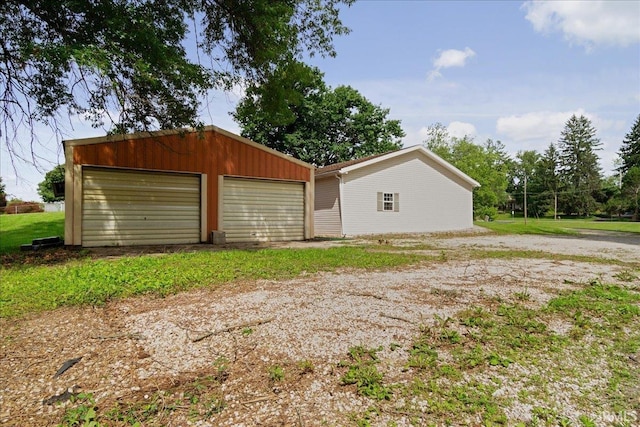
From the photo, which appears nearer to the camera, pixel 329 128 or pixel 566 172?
pixel 329 128

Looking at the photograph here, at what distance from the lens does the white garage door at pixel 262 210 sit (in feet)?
35.5

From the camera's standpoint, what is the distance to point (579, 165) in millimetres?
54875

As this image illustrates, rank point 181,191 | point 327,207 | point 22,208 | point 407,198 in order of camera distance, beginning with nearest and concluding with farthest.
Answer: point 181,191, point 327,207, point 407,198, point 22,208

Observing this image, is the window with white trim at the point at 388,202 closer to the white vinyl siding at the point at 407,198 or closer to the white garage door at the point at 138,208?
the white vinyl siding at the point at 407,198

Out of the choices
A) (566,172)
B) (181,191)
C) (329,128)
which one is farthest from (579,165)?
(181,191)

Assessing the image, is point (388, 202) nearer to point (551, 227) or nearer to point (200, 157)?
point (200, 157)

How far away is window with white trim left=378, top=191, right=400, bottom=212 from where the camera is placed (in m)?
15.5

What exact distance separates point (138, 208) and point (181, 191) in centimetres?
126

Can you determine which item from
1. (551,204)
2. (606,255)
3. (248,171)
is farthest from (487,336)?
(551,204)

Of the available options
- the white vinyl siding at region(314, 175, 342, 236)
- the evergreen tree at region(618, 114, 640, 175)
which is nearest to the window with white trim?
the white vinyl siding at region(314, 175, 342, 236)

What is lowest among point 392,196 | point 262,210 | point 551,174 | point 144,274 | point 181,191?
point 144,274

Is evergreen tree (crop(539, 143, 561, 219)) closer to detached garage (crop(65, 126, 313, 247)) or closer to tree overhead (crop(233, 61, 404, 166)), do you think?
tree overhead (crop(233, 61, 404, 166))

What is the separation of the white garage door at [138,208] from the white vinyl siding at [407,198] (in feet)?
21.8

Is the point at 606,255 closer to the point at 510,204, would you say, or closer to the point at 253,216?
the point at 253,216
